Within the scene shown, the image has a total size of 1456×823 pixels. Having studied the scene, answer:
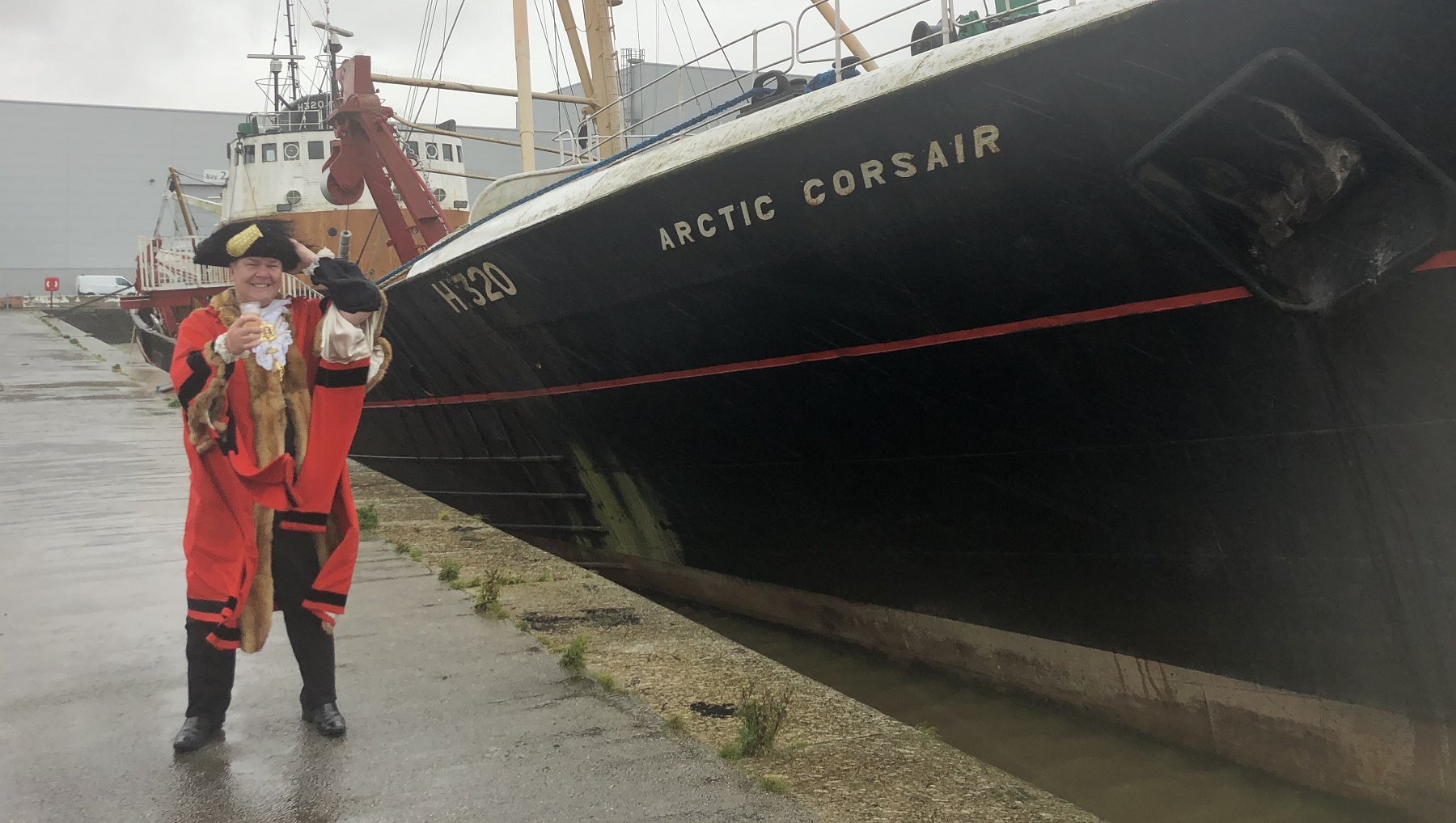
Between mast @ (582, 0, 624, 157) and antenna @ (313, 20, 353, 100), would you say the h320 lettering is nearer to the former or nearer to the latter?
mast @ (582, 0, 624, 157)

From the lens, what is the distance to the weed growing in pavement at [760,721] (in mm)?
3170

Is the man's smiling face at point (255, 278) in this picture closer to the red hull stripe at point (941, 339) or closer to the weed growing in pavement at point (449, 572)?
the weed growing in pavement at point (449, 572)

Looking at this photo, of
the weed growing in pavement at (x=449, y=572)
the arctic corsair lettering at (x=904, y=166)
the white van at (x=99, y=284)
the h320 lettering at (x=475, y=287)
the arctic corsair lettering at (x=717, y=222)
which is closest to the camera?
the arctic corsair lettering at (x=904, y=166)

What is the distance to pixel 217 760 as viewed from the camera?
310cm

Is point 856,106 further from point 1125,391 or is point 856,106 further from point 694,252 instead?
point 1125,391

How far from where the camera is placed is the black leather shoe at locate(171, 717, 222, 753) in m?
3.13

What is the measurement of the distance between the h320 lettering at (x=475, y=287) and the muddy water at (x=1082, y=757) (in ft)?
9.78

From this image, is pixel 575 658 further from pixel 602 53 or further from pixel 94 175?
pixel 94 175

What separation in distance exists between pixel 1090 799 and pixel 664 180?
132 inches

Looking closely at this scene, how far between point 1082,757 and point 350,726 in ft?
9.66

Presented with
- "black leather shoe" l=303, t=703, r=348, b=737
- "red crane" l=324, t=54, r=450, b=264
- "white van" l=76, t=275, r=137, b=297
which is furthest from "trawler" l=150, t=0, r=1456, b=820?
"white van" l=76, t=275, r=137, b=297

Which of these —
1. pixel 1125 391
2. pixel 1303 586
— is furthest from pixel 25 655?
pixel 1303 586

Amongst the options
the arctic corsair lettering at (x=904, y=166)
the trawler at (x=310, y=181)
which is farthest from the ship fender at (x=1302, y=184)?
the trawler at (x=310, y=181)

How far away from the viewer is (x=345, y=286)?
3184 mm
